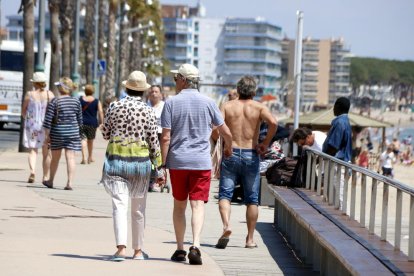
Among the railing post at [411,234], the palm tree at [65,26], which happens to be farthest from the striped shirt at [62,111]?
the palm tree at [65,26]

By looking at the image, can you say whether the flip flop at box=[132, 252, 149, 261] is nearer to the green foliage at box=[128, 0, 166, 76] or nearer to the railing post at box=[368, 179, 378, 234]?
the railing post at box=[368, 179, 378, 234]

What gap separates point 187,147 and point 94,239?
2.02 metres

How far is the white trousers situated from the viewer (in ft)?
37.9

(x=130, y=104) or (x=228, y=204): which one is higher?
(x=130, y=104)

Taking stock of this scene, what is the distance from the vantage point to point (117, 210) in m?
11.6

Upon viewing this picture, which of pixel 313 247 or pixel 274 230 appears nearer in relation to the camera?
pixel 313 247

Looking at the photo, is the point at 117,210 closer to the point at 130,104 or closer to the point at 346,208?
the point at 130,104

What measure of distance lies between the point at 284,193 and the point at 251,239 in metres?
1.30

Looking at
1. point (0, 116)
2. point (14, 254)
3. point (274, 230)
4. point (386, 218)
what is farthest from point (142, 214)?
point (0, 116)

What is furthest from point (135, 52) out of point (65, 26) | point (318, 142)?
point (318, 142)

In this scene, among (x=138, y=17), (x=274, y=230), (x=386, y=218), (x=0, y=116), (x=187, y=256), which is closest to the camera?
(x=386, y=218)

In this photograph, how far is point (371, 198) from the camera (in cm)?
1011

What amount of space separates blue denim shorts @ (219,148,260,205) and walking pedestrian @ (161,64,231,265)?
1.30 metres

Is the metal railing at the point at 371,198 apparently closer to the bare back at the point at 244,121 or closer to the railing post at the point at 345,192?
the railing post at the point at 345,192
